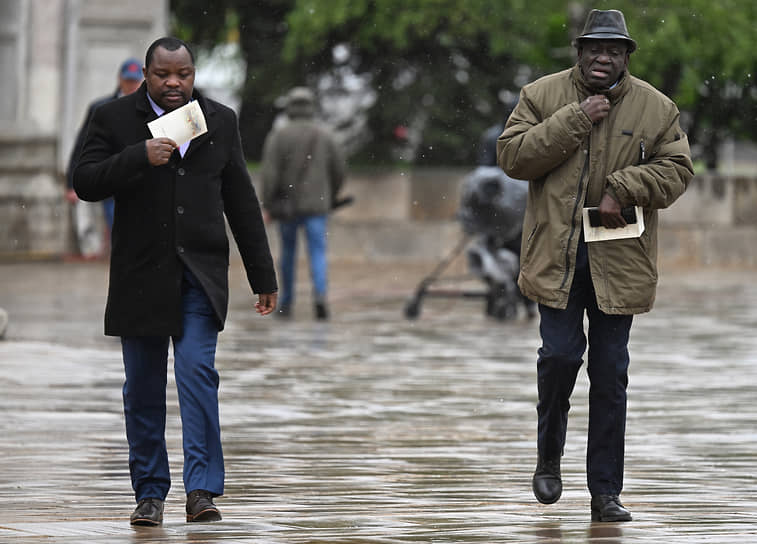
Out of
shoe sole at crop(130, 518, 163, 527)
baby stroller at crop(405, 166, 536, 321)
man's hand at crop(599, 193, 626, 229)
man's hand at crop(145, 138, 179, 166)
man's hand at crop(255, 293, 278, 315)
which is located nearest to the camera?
shoe sole at crop(130, 518, 163, 527)

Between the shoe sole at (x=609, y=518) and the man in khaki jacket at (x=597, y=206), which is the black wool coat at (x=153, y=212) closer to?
the man in khaki jacket at (x=597, y=206)

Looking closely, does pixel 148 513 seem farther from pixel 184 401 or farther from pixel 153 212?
pixel 153 212

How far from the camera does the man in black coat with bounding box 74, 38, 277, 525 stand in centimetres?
634

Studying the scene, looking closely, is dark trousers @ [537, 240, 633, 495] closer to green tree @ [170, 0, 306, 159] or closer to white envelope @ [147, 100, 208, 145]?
white envelope @ [147, 100, 208, 145]

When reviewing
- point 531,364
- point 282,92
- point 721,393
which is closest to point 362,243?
point 282,92

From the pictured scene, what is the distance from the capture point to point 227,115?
6.56m

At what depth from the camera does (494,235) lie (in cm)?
1570

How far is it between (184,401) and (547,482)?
1235 mm

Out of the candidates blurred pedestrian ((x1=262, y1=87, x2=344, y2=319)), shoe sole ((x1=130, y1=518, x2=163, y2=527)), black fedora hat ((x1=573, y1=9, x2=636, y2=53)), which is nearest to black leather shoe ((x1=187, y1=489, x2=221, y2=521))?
shoe sole ((x1=130, y1=518, x2=163, y2=527))

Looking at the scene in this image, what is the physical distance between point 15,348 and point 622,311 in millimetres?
5941

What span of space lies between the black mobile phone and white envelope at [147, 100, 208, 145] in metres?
1.30

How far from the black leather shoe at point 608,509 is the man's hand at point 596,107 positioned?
123 centimetres

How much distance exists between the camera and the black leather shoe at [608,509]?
20.7ft

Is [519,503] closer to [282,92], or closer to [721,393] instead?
[721,393]
